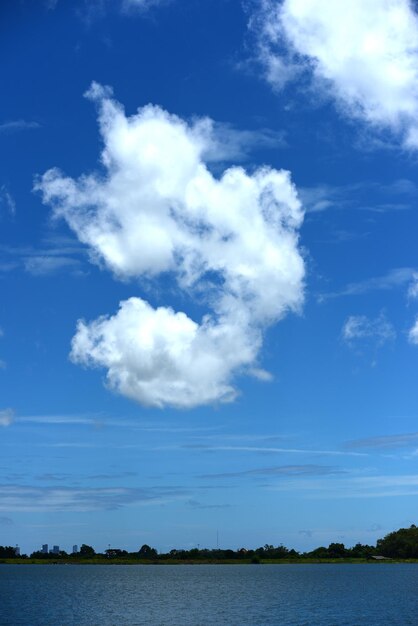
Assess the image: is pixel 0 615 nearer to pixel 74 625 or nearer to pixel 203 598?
pixel 74 625

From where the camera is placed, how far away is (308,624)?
79812 millimetres

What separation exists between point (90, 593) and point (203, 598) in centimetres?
2951

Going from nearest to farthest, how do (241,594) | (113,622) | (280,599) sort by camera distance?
(113,622) < (280,599) < (241,594)

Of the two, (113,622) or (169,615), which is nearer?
(113,622)

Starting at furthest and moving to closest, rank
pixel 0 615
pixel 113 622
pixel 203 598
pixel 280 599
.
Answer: pixel 203 598, pixel 280 599, pixel 0 615, pixel 113 622

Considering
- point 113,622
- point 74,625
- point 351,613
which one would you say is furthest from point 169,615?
point 351,613

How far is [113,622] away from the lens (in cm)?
8575

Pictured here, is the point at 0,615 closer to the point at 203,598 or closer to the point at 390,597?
the point at 203,598

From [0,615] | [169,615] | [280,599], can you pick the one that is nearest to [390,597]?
[280,599]

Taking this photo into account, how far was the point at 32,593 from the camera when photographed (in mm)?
139875

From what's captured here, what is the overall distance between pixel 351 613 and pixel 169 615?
24762 millimetres

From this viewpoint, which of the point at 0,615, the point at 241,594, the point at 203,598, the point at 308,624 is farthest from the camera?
the point at 241,594

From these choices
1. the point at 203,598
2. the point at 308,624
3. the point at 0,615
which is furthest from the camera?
the point at 203,598

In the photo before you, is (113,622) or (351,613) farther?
(351,613)
